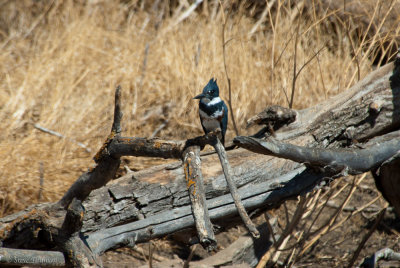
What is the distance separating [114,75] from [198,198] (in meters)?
3.09

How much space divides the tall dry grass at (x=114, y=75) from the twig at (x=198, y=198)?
1717 mm

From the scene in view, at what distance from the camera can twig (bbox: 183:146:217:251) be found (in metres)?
1.42

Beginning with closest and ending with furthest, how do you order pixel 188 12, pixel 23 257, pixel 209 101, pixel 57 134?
pixel 23 257 → pixel 209 101 → pixel 57 134 → pixel 188 12

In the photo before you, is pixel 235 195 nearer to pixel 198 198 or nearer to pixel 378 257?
pixel 198 198

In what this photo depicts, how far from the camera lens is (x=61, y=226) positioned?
6.31 feet

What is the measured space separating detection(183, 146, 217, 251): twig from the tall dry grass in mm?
1717

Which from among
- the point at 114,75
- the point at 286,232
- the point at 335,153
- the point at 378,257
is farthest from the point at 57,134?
the point at 378,257

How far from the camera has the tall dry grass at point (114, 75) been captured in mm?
3383

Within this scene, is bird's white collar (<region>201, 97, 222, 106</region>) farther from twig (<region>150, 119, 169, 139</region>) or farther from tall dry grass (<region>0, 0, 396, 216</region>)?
twig (<region>150, 119, 169, 139</region>)

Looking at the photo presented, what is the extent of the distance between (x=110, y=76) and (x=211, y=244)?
3.14m

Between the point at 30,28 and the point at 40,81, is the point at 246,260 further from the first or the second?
the point at 30,28

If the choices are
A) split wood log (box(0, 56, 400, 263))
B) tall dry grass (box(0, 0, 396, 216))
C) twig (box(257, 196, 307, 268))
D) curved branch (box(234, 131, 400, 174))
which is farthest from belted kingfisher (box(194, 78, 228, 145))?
curved branch (box(234, 131, 400, 174))

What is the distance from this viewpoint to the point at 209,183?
2502mm

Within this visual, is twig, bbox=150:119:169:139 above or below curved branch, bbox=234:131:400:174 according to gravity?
above
